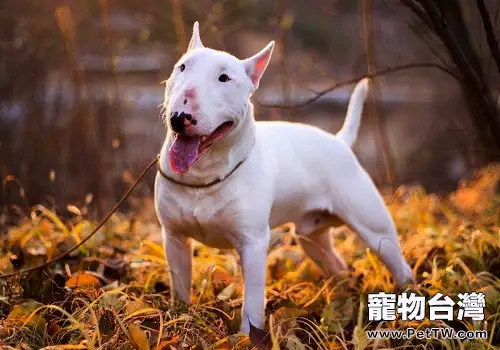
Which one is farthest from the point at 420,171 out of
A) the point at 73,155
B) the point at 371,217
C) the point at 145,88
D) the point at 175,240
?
the point at 175,240

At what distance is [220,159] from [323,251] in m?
1.25

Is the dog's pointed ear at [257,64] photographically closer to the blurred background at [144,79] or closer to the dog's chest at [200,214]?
the dog's chest at [200,214]

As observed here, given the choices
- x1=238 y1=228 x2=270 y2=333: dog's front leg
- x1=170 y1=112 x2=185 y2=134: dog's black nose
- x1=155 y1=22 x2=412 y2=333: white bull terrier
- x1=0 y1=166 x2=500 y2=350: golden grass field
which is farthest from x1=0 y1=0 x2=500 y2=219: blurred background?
x1=170 y1=112 x2=185 y2=134: dog's black nose

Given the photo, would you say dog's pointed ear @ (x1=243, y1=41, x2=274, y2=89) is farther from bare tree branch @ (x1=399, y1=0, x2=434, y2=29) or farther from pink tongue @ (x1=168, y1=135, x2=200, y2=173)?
bare tree branch @ (x1=399, y1=0, x2=434, y2=29)

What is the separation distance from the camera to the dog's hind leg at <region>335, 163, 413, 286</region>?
3.94 meters

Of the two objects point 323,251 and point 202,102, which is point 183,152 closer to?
point 202,102

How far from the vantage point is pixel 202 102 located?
3.01 meters

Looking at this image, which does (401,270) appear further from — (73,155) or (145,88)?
(145,88)

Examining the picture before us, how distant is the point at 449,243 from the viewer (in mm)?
4566

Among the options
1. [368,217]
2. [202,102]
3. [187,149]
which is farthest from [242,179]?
[368,217]

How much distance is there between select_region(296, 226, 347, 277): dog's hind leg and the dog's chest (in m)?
0.98

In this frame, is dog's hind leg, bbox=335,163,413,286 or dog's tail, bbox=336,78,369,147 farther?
dog's tail, bbox=336,78,369,147

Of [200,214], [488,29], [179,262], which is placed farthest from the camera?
[488,29]

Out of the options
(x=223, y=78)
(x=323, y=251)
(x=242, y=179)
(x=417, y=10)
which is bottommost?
(x=323, y=251)
